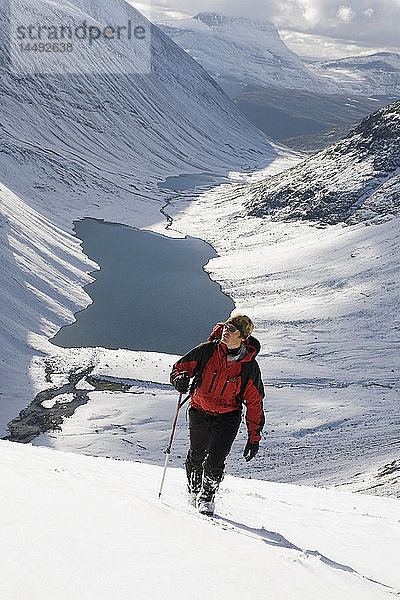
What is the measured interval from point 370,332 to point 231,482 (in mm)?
44231

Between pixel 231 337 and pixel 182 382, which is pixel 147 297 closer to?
pixel 182 382

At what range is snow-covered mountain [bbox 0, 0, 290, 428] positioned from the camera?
2167 inches

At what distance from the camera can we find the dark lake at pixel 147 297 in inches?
2140

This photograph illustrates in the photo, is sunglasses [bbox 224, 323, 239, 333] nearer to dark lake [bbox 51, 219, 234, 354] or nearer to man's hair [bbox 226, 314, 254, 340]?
man's hair [bbox 226, 314, 254, 340]

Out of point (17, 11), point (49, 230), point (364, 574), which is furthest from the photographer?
point (17, 11)

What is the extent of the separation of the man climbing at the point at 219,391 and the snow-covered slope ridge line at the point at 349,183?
74283mm

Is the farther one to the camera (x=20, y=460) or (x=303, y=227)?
(x=303, y=227)

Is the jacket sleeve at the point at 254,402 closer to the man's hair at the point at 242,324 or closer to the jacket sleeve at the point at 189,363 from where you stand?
the man's hair at the point at 242,324

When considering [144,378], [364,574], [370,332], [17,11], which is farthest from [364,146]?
[17,11]

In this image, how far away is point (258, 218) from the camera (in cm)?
9700

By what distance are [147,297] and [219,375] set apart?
5886 cm

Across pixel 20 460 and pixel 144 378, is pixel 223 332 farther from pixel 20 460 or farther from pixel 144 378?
pixel 144 378

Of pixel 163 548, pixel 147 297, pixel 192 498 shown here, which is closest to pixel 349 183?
pixel 147 297

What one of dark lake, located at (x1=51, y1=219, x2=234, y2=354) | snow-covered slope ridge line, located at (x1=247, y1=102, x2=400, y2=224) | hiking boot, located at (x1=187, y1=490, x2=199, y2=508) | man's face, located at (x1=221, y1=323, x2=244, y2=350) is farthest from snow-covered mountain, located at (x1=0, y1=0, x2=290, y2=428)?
man's face, located at (x1=221, y1=323, x2=244, y2=350)
